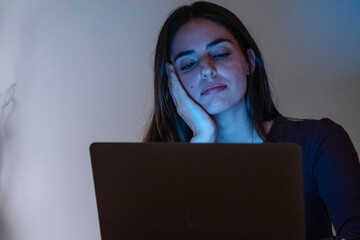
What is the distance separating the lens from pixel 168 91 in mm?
1207

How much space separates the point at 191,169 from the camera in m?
0.53

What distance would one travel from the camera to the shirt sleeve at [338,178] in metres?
0.75

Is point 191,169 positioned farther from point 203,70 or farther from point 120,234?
point 203,70

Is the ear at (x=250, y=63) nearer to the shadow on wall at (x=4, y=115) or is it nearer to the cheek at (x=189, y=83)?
the cheek at (x=189, y=83)

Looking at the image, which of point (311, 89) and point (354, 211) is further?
point (311, 89)

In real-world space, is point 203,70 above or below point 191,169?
above

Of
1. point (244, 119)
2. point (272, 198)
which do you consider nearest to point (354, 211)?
point (272, 198)

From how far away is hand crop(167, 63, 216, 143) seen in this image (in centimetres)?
106

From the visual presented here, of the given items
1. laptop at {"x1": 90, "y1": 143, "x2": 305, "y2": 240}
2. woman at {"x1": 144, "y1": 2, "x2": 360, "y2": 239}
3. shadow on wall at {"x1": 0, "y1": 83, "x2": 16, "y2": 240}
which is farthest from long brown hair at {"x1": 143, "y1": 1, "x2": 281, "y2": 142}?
shadow on wall at {"x1": 0, "y1": 83, "x2": 16, "y2": 240}

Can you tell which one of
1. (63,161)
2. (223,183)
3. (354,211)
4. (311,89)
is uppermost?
(311,89)

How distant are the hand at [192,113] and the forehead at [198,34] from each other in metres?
0.09

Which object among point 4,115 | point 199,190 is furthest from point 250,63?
point 4,115

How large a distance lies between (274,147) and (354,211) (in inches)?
15.0

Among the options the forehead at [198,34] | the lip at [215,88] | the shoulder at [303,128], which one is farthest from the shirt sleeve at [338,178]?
the forehead at [198,34]
